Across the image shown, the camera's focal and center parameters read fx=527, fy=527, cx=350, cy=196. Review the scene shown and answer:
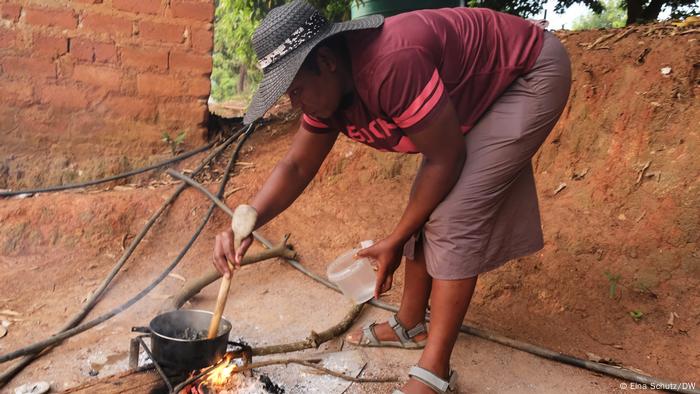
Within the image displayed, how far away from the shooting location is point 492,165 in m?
2.02

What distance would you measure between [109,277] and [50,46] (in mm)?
1973

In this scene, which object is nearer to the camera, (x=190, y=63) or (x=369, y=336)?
(x=369, y=336)

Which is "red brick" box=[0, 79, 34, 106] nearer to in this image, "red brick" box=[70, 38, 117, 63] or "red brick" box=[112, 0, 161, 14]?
"red brick" box=[70, 38, 117, 63]

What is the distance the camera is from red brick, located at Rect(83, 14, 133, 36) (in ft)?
13.4

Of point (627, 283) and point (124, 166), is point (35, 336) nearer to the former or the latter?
point (124, 166)

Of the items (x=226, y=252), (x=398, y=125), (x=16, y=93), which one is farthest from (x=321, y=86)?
(x=16, y=93)

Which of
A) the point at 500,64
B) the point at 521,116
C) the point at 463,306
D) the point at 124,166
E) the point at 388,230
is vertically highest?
the point at 500,64

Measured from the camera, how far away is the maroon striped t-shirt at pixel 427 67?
5.54 ft

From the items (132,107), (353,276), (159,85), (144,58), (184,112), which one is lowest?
(353,276)

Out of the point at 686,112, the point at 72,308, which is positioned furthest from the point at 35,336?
the point at 686,112

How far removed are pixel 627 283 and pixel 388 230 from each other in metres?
1.60

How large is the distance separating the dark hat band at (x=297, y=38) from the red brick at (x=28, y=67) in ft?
10.2

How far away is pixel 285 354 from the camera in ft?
8.63

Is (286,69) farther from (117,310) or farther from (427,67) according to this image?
(117,310)
